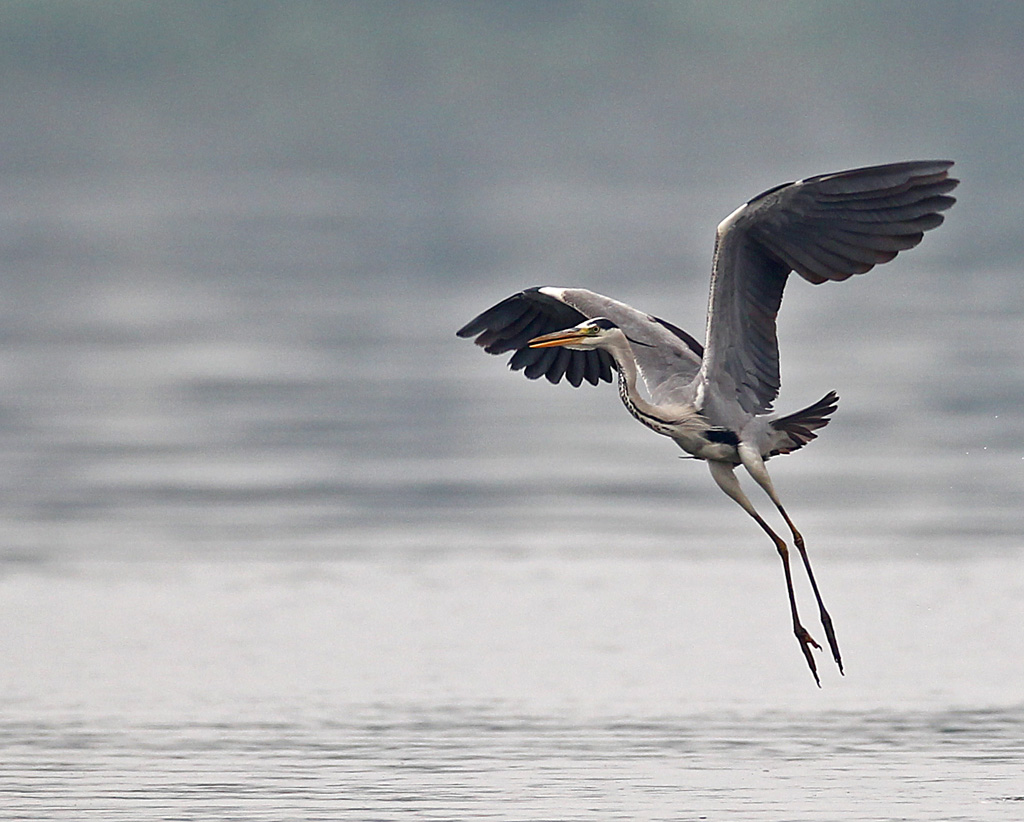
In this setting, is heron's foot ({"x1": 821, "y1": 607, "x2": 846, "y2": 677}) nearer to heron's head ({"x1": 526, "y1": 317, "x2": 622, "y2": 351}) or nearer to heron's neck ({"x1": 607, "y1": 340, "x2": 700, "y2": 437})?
heron's neck ({"x1": 607, "y1": 340, "x2": 700, "y2": 437})

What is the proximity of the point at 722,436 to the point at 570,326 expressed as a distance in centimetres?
178

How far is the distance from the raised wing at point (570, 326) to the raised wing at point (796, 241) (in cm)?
45

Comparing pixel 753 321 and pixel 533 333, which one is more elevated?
pixel 533 333

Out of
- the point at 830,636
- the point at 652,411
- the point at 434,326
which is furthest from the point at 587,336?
the point at 434,326

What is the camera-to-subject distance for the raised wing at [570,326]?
15.8 meters

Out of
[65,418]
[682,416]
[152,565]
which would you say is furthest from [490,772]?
[65,418]

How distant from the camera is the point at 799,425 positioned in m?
15.2

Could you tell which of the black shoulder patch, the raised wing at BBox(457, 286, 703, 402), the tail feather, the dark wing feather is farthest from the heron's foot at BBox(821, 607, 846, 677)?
the dark wing feather

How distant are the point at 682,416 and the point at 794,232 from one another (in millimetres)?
1220

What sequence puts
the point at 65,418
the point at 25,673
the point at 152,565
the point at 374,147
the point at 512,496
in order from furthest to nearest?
the point at 374,147 → the point at 65,418 → the point at 512,496 → the point at 152,565 → the point at 25,673

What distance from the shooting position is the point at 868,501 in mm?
22328

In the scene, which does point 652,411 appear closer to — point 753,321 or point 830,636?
point 753,321

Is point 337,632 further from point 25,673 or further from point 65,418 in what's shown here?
point 65,418

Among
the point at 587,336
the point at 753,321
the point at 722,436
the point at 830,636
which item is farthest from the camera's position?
the point at 587,336
